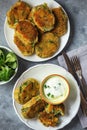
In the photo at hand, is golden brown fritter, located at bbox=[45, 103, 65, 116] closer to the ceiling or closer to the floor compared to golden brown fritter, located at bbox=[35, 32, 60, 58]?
closer to the floor

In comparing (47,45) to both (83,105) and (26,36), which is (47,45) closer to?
(26,36)

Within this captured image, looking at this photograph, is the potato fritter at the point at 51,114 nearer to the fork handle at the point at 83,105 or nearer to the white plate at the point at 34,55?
the fork handle at the point at 83,105

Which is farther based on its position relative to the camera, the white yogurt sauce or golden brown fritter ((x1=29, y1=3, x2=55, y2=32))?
golden brown fritter ((x1=29, y1=3, x2=55, y2=32))

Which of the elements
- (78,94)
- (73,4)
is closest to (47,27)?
(73,4)

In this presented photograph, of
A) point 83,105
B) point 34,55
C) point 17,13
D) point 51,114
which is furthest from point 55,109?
point 17,13

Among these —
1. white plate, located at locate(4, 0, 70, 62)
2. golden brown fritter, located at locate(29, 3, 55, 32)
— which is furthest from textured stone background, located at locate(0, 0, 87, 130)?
golden brown fritter, located at locate(29, 3, 55, 32)

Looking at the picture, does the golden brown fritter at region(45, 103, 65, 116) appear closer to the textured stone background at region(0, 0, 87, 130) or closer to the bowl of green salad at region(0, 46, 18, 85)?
the textured stone background at region(0, 0, 87, 130)

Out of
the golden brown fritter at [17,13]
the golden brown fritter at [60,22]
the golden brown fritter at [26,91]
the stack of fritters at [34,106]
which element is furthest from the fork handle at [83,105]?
the golden brown fritter at [17,13]
